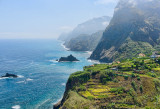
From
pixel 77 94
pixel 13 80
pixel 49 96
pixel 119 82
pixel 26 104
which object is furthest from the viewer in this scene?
pixel 13 80

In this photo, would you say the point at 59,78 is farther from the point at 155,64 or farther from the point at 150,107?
the point at 150,107

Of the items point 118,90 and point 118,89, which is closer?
point 118,90

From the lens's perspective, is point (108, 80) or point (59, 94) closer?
point (108, 80)

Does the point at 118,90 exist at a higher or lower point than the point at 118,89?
lower

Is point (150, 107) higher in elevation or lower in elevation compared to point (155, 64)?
lower

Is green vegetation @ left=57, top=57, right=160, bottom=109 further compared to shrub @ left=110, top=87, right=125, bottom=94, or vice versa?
shrub @ left=110, top=87, right=125, bottom=94

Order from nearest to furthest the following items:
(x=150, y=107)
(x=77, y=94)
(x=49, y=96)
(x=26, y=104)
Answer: (x=150, y=107) < (x=77, y=94) < (x=26, y=104) < (x=49, y=96)

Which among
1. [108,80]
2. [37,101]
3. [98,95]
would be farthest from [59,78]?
[98,95]

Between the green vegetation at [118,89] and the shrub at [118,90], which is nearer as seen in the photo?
the green vegetation at [118,89]
